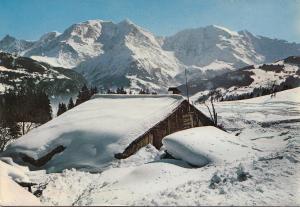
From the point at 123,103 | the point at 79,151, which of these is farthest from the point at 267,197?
the point at 123,103

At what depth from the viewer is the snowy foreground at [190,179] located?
16312 millimetres

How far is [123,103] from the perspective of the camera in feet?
124

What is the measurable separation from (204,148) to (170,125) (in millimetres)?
8010

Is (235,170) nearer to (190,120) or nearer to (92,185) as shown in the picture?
(92,185)

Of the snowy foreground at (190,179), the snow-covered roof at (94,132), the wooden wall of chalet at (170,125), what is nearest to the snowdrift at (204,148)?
the snowy foreground at (190,179)

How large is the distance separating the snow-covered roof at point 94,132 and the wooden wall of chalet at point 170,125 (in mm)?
353

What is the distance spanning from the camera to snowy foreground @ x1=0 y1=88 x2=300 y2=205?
16.3 metres

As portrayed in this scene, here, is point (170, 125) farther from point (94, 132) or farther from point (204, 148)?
point (204, 148)

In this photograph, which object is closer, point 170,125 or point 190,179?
point 190,179

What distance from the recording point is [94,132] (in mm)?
30453

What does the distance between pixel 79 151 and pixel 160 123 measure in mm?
5884

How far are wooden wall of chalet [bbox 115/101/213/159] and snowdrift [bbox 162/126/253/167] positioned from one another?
2768mm

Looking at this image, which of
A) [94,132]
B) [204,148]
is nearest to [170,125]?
[94,132]

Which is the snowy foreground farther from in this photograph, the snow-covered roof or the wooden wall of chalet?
the snow-covered roof
